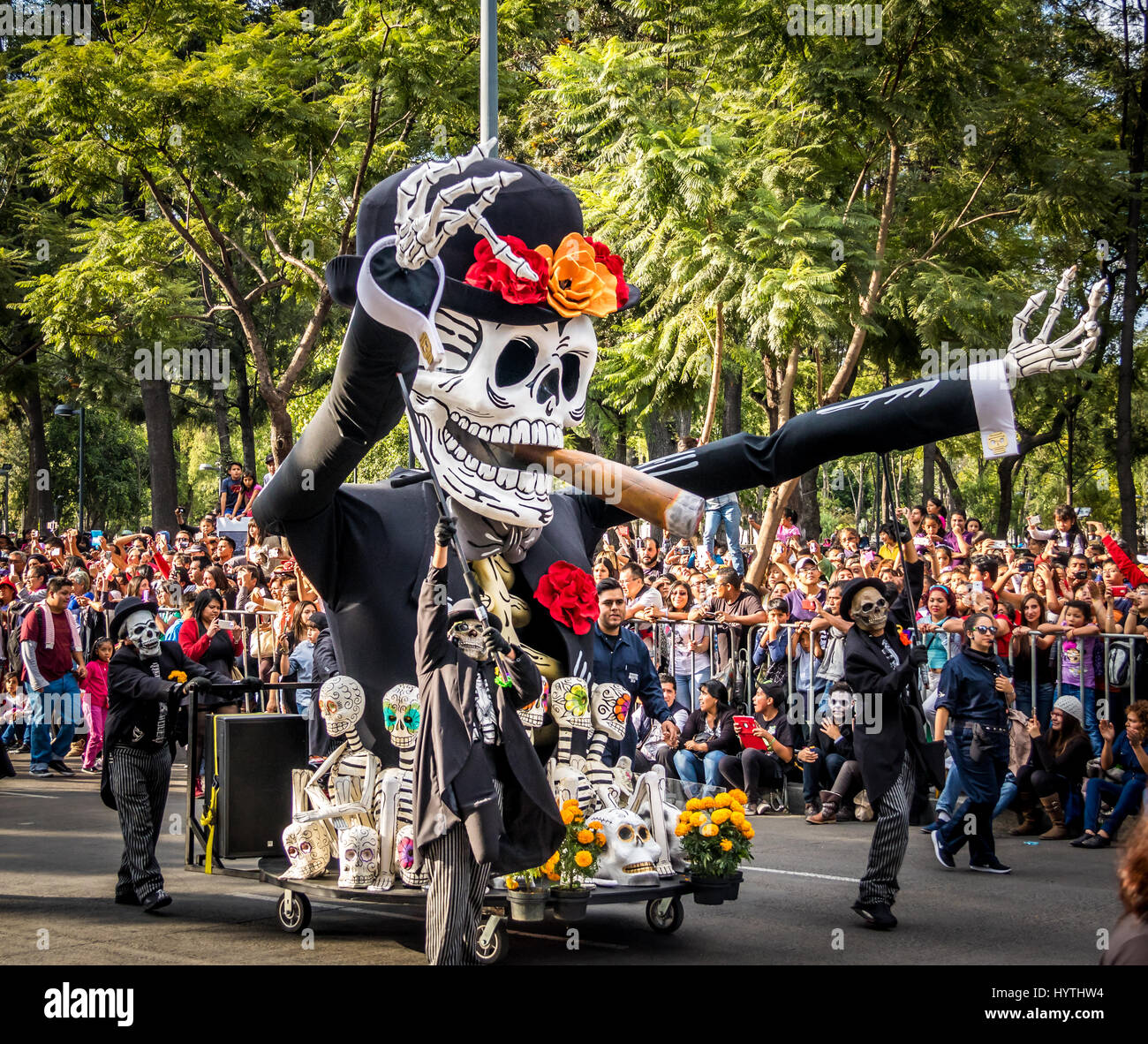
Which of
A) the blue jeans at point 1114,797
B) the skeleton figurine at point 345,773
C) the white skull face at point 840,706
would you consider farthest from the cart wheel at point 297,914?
the blue jeans at point 1114,797

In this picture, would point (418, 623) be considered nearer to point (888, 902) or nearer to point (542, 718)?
point (542, 718)

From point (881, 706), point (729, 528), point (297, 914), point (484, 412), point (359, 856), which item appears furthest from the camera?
point (729, 528)

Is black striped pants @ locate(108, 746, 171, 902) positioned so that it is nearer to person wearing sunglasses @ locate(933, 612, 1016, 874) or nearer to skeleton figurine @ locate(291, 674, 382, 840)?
skeleton figurine @ locate(291, 674, 382, 840)

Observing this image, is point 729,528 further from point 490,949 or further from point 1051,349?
point 1051,349

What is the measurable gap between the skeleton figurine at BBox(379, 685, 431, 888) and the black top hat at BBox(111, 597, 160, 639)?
2.81 meters

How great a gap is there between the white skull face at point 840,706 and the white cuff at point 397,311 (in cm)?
648

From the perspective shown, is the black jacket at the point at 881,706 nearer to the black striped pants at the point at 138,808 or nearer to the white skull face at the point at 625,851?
the white skull face at the point at 625,851

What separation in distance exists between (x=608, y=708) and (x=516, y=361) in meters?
1.83

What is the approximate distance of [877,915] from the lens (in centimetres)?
800

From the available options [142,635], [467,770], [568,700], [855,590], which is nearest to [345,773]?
[568,700]

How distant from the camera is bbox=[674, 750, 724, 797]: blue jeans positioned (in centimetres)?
1191

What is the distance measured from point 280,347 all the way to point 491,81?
21.1 metres

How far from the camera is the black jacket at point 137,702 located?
27.5 ft
